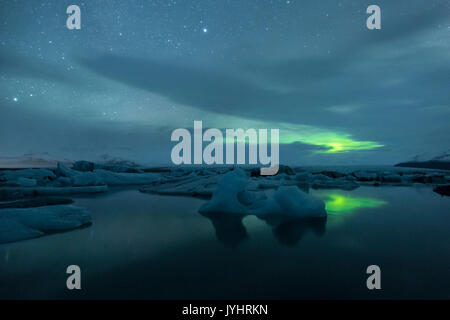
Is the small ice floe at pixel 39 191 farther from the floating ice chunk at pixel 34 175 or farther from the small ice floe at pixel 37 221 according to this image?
the floating ice chunk at pixel 34 175

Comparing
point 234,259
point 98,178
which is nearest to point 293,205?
point 234,259

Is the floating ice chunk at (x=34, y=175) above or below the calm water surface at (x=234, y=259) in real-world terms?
above

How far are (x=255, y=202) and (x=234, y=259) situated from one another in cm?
497

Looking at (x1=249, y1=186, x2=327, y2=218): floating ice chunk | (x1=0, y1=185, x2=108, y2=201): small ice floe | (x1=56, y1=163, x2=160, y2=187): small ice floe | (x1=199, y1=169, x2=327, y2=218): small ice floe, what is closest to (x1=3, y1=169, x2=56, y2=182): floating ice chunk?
(x1=56, y1=163, x2=160, y2=187): small ice floe

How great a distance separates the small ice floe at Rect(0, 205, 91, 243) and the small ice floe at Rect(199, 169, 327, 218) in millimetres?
4157

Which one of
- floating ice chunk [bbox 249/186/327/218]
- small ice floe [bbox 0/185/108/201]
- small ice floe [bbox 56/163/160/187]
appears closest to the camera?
floating ice chunk [bbox 249/186/327/218]

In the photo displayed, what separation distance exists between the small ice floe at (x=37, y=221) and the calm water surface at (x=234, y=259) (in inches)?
15.0

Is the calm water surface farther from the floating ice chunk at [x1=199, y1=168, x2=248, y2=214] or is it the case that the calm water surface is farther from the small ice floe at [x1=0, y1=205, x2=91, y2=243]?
the floating ice chunk at [x1=199, y1=168, x2=248, y2=214]

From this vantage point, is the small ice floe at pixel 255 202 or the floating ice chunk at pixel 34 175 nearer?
the small ice floe at pixel 255 202

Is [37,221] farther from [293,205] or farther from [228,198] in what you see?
[293,205]

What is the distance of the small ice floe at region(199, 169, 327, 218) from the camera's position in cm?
808

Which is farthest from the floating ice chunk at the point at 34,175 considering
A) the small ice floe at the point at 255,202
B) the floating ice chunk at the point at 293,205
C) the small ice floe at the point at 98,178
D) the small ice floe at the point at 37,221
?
the floating ice chunk at the point at 293,205

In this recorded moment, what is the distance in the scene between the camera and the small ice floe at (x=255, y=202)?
8.08 m
